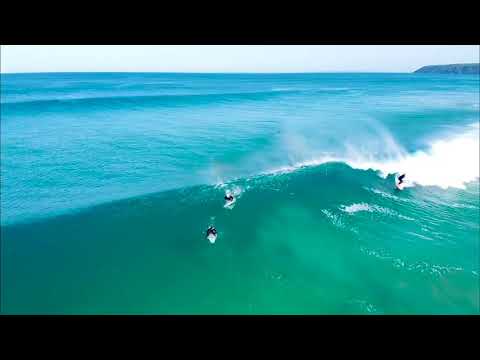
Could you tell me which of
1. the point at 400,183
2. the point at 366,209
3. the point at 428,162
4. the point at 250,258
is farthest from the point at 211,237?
the point at 428,162

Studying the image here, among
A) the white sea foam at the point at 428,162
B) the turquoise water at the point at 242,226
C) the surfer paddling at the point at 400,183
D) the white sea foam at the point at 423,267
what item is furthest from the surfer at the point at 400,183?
the white sea foam at the point at 423,267

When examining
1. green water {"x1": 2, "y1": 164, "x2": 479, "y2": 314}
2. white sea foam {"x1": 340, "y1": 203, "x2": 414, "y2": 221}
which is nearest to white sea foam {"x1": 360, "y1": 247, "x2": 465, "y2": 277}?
green water {"x1": 2, "y1": 164, "x2": 479, "y2": 314}

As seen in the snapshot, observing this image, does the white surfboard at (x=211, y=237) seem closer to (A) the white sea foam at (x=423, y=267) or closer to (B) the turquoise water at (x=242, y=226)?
(B) the turquoise water at (x=242, y=226)

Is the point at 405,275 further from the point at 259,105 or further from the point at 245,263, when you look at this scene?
the point at 259,105

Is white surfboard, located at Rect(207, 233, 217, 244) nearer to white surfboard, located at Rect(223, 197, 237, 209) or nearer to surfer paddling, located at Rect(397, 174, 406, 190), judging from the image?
white surfboard, located at Rect(223, 197, 237, 209)

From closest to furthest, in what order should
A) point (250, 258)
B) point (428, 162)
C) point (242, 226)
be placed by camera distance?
1. point (250, 258)
2. point (242, 226)
3. point (428, 162)

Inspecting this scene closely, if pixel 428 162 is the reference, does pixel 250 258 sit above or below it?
below

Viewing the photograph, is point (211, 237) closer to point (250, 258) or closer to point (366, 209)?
point (250, 258)

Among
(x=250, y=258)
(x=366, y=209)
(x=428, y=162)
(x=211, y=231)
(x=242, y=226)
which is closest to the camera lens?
(x=250, y=258)
